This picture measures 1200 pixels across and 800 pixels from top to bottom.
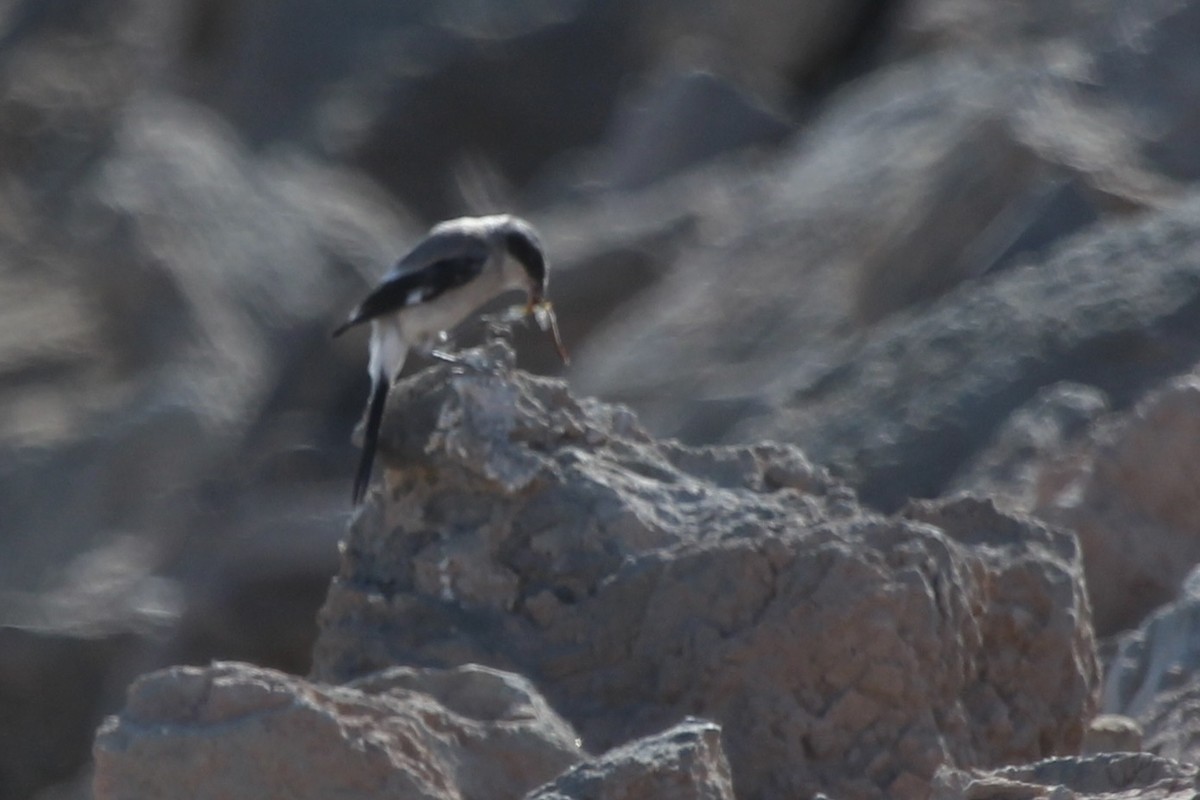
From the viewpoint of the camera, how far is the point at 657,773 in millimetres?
4148

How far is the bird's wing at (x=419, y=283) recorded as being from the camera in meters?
9.19

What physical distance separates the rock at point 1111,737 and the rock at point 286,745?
1540 millimetres

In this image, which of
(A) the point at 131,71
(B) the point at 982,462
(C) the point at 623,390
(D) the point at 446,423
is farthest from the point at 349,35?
(D) the point at 446,423

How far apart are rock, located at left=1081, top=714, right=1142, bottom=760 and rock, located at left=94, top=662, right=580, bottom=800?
154cm

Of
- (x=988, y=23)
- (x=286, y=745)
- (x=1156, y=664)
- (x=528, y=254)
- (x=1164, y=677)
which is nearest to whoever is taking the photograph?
(x=286, y=745)

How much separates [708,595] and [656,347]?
735 cm

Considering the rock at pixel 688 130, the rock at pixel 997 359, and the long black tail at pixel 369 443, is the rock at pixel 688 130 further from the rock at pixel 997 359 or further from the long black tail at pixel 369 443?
the long black tail at pixel 369 443

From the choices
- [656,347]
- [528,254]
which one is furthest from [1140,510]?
[656,347]

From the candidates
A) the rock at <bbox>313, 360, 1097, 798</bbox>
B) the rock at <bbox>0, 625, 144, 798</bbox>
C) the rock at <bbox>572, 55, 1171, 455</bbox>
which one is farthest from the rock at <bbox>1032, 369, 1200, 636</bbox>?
the rock at <bbox>0, 625, 144, 798</bbox>

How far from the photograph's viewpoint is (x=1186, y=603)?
21.1ft

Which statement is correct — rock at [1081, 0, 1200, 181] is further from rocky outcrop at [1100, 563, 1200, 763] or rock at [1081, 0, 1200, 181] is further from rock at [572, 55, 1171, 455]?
rocky outcrop at [1100, 563, 1200, 763]

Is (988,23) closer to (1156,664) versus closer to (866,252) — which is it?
(866,252)

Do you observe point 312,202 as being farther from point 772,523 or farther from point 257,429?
point 772,523

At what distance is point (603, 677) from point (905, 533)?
0.69 m
